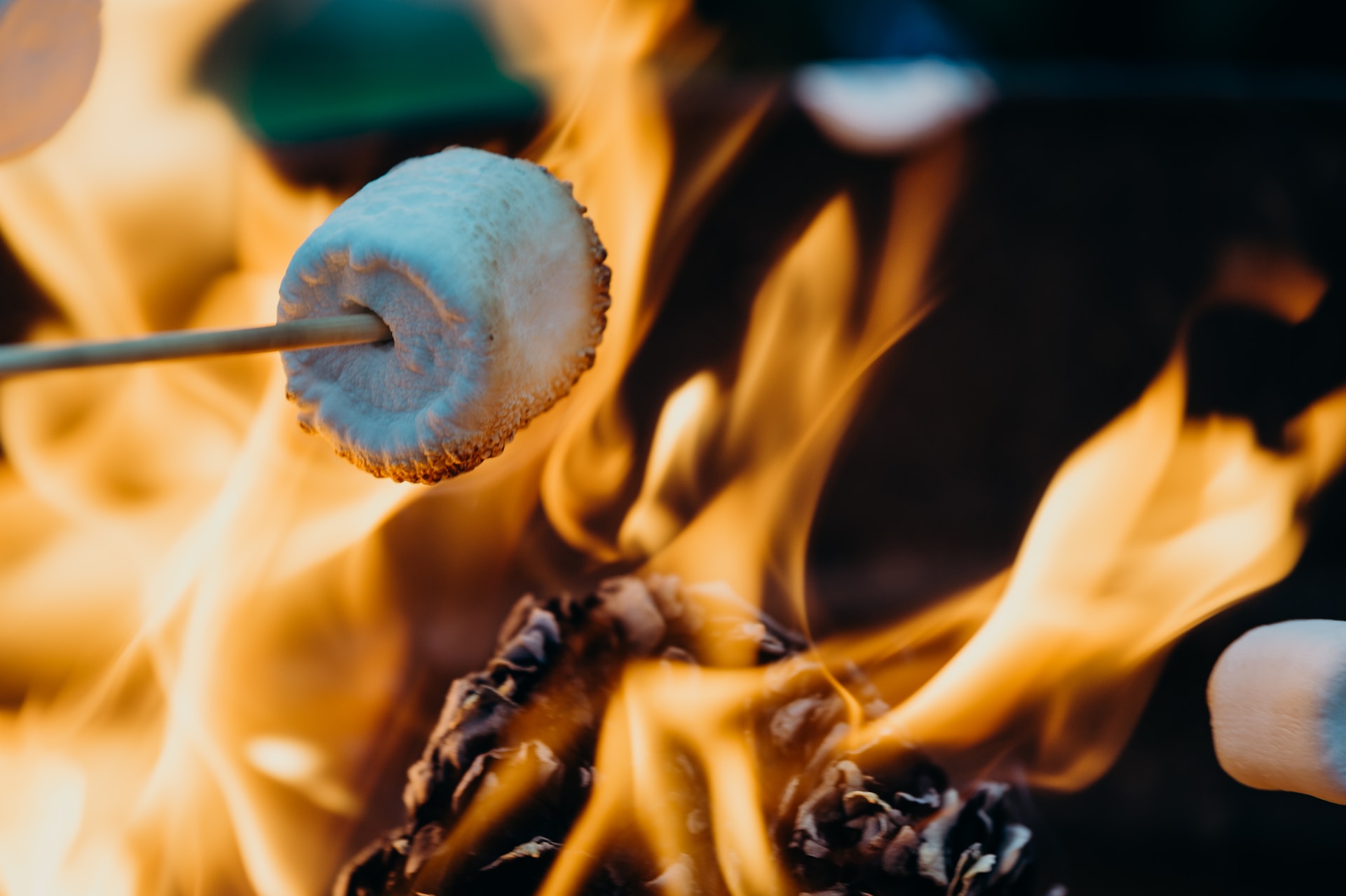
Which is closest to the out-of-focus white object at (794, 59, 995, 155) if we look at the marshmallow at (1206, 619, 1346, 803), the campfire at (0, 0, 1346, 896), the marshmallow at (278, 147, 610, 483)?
the campfire at (0, 0, 1346, 896)

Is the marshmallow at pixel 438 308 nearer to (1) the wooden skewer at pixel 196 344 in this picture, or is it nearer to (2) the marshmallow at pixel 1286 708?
(1) the wooden skewer at pixel 196 344

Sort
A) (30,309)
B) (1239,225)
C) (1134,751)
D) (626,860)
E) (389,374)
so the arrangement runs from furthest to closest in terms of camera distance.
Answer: (30,309) → (1239,225) → (1134,751) → (626,860) → (389,374)

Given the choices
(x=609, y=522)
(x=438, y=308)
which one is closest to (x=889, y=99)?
(x=609, y=522)

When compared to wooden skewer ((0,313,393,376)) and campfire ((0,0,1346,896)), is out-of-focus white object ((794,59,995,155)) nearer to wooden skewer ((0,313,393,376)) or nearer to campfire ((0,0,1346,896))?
campfire ((0,0,1346,896))

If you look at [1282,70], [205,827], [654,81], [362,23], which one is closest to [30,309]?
[362,23]

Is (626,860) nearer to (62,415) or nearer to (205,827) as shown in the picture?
(205,827)

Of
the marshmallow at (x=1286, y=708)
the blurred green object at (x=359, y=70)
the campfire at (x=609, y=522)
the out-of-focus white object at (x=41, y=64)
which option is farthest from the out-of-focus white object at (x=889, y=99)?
the out-of-focus white object at (x=41, y=64)

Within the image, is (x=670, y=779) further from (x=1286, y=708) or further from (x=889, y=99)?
(x=889, y=99)
